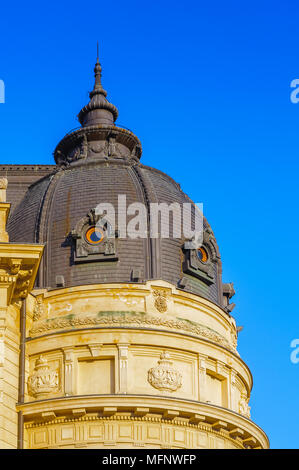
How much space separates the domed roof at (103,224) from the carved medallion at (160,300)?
32.4 inches

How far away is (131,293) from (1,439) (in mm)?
12698

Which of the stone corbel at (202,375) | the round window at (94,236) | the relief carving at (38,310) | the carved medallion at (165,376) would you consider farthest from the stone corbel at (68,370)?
the stone corbel at (202,375)

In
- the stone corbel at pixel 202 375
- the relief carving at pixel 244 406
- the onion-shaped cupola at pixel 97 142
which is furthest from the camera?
the onion-shaped cupola at pixel 97 142

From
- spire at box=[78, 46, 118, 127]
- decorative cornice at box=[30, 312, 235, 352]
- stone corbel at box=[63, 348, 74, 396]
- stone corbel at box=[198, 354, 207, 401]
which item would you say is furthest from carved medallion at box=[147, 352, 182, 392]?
spire at box=[78, 46, 118, 127]

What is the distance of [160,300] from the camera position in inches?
1966

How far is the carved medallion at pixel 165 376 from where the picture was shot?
48.1 meters

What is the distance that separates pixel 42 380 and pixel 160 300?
583 cm

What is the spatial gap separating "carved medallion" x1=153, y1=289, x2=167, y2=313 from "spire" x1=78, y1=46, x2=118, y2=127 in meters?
11.2

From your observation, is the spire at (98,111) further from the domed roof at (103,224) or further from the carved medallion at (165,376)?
the carved medallion at (165,376)

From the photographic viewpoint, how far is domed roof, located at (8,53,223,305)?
1998 inches

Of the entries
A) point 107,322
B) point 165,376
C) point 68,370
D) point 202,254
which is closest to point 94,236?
point 107,322

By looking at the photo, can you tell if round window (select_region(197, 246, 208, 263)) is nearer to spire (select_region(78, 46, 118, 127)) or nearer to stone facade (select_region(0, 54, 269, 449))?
stone facade (select_region(0, 54, 269, 449))

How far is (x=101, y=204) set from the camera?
52.2m
